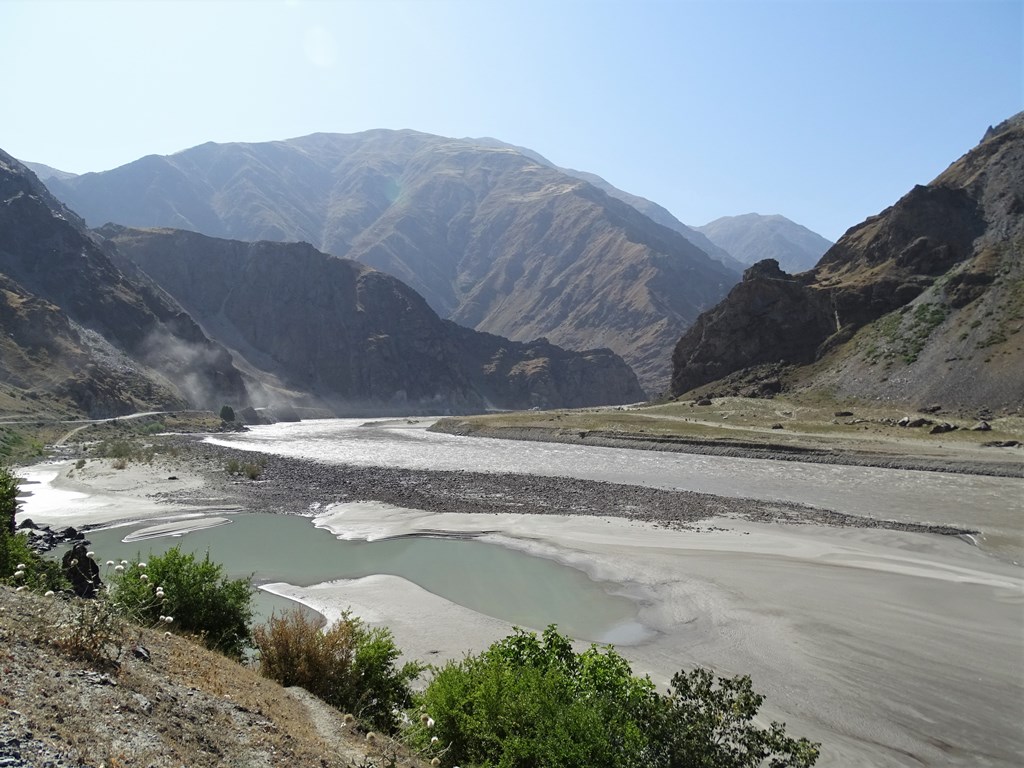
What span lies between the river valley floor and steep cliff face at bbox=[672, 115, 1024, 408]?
49376 mm

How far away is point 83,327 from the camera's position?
117125 mm

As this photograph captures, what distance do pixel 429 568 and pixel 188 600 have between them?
12125 mm

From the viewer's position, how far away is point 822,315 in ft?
348

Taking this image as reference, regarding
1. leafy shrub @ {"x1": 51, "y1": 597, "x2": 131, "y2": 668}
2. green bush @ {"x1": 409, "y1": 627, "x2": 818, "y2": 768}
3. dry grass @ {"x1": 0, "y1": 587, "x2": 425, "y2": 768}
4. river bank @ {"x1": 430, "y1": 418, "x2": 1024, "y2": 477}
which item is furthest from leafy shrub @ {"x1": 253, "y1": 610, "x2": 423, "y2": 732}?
river bank @ {"x1": 430, "y1": 418, "x2": 1024, "y2": 477}

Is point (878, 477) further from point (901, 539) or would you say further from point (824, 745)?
point (824, 745)

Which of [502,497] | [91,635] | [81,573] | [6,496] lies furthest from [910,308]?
[91,635]

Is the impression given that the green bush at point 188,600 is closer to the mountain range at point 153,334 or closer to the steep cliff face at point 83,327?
the mountain range at point 153,334

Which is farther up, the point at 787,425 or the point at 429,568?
the point at 429,568

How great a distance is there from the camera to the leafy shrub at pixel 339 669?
8.64m

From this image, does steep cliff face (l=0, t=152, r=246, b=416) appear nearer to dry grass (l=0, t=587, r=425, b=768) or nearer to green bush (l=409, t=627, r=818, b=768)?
dry grass (l=0, t=587, r=425, b=768)

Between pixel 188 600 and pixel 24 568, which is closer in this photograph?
pixel 24 568

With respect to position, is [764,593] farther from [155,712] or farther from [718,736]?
[155,712]

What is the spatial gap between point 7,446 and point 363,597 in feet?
169

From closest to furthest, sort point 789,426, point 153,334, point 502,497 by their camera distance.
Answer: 1. point 502,497
2. point 789,426
3. point 153,334
